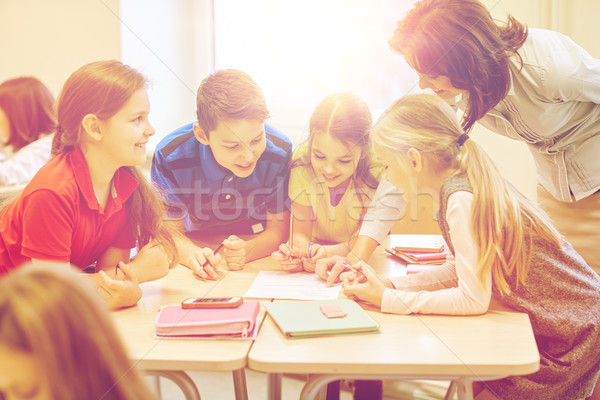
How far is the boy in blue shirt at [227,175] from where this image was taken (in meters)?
1.50

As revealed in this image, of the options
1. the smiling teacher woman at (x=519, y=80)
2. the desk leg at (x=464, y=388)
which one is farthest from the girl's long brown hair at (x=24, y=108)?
the desk leg at (x=464, y=388)

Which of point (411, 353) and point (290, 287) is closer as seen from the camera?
point (411, 353)

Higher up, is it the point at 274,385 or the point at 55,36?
the point at 55,36

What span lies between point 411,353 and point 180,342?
414mm

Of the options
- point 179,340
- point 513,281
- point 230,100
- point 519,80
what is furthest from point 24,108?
point 513,281

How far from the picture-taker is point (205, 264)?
1.38 metres

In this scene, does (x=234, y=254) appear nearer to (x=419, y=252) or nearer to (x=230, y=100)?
(x=230, y=100)

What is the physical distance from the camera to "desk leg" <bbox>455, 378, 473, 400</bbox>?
907 mm

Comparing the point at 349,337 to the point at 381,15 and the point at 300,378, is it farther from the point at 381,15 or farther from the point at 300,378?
the point at 381,15

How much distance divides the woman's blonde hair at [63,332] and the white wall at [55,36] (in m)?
2.47

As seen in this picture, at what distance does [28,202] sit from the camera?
1072 mm

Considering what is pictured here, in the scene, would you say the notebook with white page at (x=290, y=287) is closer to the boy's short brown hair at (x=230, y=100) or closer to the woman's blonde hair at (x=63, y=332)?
the boy's short brown hair at (x=230, y=100)

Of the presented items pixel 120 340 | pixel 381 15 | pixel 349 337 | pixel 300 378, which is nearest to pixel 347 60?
pixel 381 15

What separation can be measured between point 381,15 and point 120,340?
271 cm
